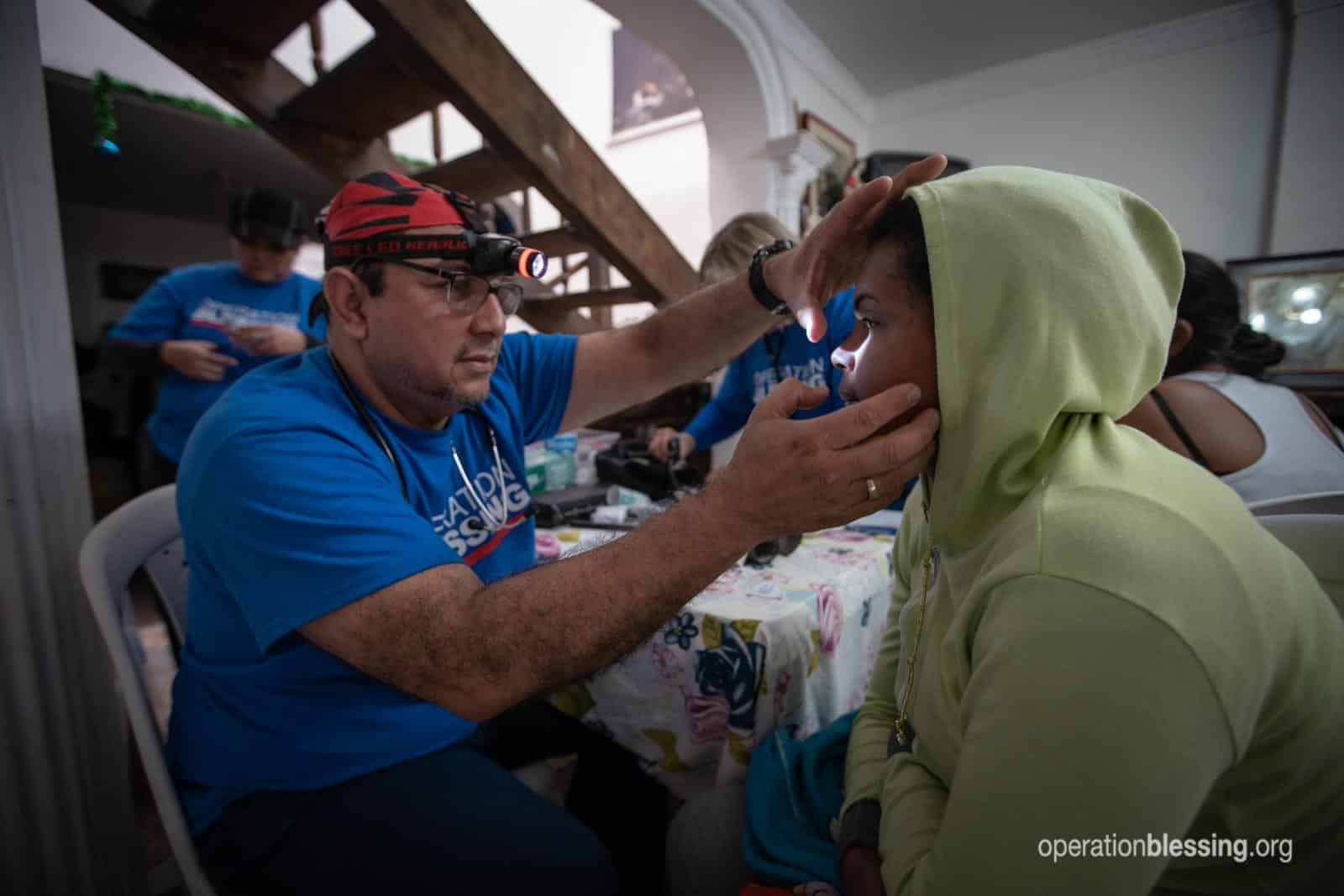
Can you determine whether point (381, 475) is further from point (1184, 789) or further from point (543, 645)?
point (1184, 789)

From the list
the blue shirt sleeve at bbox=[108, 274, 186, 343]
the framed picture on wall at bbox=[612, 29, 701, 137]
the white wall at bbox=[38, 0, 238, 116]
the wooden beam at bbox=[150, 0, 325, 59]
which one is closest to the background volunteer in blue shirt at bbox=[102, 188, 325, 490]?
the blue shirt sleeve at bbox=[108, 274, 186, 343]

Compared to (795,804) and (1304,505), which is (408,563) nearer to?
(795,804)

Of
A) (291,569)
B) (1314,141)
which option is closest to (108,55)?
(291,569)

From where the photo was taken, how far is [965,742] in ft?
1.98

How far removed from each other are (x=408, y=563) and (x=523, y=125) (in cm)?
194

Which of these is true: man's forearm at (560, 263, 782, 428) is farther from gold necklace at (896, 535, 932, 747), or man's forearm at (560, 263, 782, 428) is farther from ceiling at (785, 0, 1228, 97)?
ceiling at (785, 0, 1228, 97)

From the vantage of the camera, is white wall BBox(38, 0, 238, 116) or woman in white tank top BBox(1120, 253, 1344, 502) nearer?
woman in white tank top BBox(1120, 253, 1344, 502)

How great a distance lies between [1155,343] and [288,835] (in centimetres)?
142

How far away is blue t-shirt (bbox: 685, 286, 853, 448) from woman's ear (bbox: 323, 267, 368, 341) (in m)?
1.02

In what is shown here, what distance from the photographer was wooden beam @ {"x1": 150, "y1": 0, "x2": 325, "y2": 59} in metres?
1.95

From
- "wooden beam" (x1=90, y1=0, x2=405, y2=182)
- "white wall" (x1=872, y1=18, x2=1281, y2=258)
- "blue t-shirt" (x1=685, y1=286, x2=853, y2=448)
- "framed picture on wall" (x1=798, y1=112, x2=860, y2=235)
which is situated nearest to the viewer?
"blue t-shirt" (x1=685, y1=286, x2=853, y2=448)

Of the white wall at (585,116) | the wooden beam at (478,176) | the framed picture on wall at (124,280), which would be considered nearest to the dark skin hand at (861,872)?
the wooden beam at (478,176)

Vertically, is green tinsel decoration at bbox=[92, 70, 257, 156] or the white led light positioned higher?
green tinsel decoration at bbox=[92, 70, 257, 156]

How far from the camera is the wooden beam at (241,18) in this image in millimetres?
1951
